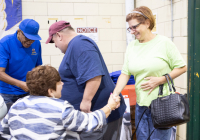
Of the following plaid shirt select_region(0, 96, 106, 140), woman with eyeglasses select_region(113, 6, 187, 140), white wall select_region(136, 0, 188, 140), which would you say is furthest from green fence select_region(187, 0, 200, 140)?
plaid shirt select_region(0, 96, 106, 140)

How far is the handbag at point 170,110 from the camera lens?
1496mm

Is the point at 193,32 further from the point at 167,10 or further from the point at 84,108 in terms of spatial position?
the point at 84,108

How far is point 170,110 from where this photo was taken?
153 centimetres

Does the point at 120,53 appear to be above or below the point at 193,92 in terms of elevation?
above

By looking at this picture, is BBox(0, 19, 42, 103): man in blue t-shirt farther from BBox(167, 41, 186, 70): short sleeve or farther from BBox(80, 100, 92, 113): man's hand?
BBox(167, 41, 186, 70): short sleeve

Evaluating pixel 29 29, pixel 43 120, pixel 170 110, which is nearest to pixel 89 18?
→ pixel 29 29

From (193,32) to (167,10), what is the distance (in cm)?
70

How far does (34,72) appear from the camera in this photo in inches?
49.6

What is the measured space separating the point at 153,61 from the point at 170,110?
0.39 meters

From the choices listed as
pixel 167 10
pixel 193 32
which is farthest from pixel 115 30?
pixel 193 32

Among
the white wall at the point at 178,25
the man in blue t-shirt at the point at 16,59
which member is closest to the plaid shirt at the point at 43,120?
the man in blue t-shirt at the point at 16,59

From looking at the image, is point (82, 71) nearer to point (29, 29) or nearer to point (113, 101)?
point (113, 101)

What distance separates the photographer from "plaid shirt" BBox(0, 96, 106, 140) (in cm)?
118

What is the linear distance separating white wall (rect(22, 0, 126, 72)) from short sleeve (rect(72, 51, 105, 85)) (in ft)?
7.17
